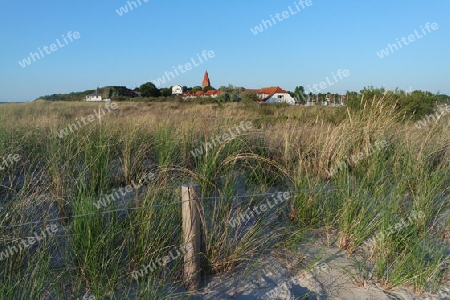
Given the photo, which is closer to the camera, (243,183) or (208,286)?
(208,286)

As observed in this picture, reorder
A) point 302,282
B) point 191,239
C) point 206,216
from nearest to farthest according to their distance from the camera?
point 191,239 < point 302,282 < point 206,216

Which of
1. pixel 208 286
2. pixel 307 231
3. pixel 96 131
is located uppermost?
pixel 96 131

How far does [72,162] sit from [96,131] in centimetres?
152

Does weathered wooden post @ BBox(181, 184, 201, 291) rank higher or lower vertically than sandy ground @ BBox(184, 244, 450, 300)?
higher

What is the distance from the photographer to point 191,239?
6.57ft

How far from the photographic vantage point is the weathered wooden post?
1.95m

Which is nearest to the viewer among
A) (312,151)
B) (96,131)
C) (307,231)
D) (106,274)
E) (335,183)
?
(106,274)

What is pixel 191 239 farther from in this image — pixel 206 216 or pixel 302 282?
pixel 302 282

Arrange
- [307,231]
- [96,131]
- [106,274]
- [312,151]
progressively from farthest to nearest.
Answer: [96,131] < [312,151] < [307,231] < [106,274]

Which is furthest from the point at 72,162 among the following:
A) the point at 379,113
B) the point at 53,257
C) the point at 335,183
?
the point at 379,113

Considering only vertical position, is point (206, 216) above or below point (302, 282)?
above

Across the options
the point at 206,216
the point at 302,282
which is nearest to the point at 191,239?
the point at 206,216

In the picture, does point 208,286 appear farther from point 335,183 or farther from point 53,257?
point 335,183

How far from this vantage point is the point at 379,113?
4.78m
